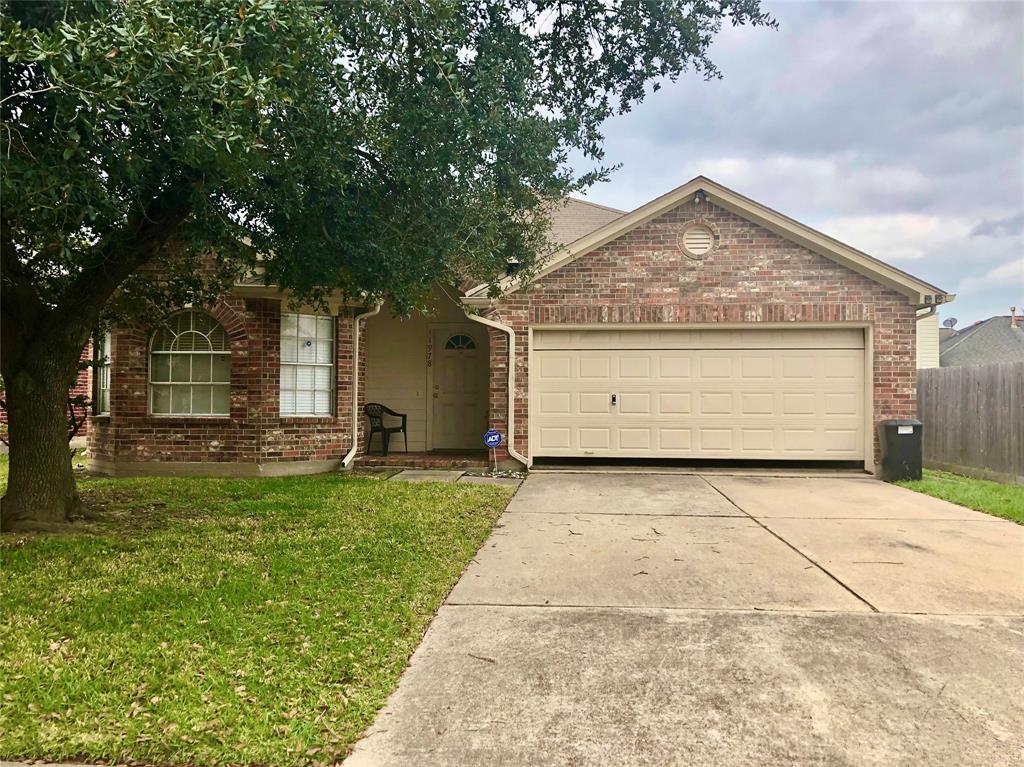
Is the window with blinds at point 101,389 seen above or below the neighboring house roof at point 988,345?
below

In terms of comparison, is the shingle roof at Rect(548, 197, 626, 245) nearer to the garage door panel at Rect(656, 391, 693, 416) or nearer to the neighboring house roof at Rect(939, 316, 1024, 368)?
the garage door panel at Rect(656, 391, 693, 416)

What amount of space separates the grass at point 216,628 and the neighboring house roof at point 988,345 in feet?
91.1

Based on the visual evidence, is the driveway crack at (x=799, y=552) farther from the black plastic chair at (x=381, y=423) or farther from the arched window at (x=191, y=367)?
the arched window at (x=191, y=367)

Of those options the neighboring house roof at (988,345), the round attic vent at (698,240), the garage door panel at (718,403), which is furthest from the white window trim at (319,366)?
the neighboring house roof at (988,345)

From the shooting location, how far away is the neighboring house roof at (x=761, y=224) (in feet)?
30.6

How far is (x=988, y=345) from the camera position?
2664 cm

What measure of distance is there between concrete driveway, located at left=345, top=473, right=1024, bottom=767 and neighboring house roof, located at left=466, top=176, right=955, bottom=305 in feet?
15.2

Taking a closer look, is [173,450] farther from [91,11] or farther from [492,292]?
[91,11]

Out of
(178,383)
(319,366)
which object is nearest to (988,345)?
(319,366)

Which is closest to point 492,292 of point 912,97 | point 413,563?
point 413,563

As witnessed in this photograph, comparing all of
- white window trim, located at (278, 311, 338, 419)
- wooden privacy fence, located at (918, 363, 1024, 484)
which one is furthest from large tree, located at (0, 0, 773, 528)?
wooden privacy fence, located at (918, 363, 1024, 484)

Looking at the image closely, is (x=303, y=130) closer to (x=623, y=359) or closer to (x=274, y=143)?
(x=274, y=143)

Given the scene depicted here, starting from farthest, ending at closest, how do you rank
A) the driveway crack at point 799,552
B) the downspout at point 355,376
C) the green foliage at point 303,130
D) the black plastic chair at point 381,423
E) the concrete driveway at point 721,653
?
the black plastic chair at point 381,423, the downspout at point 355,376, the driveway crack at point 799,552, the green foliage at point 303,130, the concrete driveway at point 721,653

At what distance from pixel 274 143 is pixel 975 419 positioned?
1077cm
